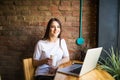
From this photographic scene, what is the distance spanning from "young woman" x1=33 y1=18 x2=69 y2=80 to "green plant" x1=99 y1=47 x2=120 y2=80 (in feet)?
1.90

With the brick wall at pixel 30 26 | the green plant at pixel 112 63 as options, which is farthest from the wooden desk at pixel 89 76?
the brick wall at pixel 30 26

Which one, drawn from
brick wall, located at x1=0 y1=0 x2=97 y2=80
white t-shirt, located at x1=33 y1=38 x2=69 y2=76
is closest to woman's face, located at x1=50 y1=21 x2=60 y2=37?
white t-shirt, located at x1=33 y1=38 x2=69 y2=76

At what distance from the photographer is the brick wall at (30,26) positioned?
10.5 feet

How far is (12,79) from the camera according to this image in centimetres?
344

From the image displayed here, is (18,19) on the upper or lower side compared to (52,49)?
upper

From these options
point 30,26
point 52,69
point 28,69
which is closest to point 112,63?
point 52,69

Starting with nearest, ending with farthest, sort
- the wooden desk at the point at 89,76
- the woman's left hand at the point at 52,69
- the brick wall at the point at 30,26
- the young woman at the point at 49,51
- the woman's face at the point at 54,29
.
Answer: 1. the wooden desk at the point at 89,76
2. the woman's left hand at the point at 52,69
3. the young woman at the point at 49,51
4. the woman's face at the point at 54,29
5. the brick wall at the point at 30,26

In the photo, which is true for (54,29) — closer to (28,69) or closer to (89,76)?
(28,69)

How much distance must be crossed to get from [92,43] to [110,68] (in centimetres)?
64

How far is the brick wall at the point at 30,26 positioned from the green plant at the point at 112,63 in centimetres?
31

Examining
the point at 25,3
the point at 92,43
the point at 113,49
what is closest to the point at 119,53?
the point at 113,49

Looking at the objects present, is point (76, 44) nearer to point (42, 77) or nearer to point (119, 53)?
point (119, 53)

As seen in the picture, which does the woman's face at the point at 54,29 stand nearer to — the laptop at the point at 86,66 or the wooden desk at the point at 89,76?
the laptop at the point at 86,66

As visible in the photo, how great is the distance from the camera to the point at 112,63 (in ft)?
9.12
